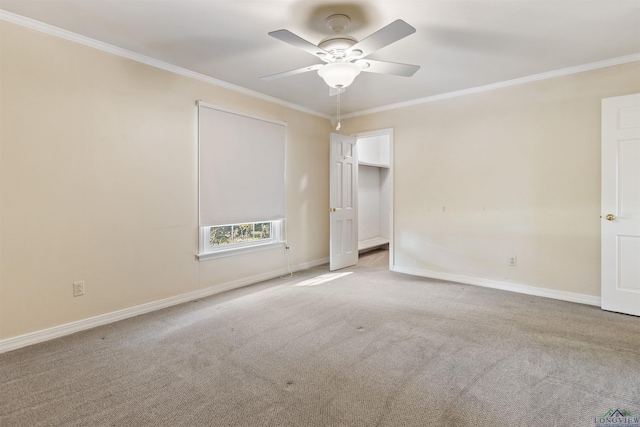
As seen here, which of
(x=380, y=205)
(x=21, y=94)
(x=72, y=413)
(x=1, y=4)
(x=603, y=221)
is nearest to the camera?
(x=72, y=413)

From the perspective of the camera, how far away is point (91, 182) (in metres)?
2.86

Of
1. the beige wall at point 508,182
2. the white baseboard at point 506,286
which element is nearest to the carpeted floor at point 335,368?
the white baseboard at point 506,286

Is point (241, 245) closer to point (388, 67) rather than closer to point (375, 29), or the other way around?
point (388, 67)

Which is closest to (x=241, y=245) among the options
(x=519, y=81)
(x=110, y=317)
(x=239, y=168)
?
(x=239, y=168)

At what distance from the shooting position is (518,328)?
284cm

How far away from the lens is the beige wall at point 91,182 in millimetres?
2482

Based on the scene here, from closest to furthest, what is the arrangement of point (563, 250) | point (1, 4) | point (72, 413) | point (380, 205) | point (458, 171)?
point (72, 413)
point (1, 4)
point (563, 250)
point (458, 171)
point (380, 205)

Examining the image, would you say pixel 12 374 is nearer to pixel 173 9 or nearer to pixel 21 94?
pixel 21 94

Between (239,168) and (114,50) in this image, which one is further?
(239,168)

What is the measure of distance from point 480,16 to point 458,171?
222 centimetres

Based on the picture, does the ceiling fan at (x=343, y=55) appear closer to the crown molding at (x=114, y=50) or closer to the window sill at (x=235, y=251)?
the crown molding at (x=114, y=50)

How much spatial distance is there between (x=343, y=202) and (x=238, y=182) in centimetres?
188

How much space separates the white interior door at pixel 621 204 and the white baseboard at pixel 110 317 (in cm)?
396

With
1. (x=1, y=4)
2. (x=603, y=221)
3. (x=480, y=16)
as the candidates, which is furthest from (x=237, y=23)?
(x=603, y=221)
